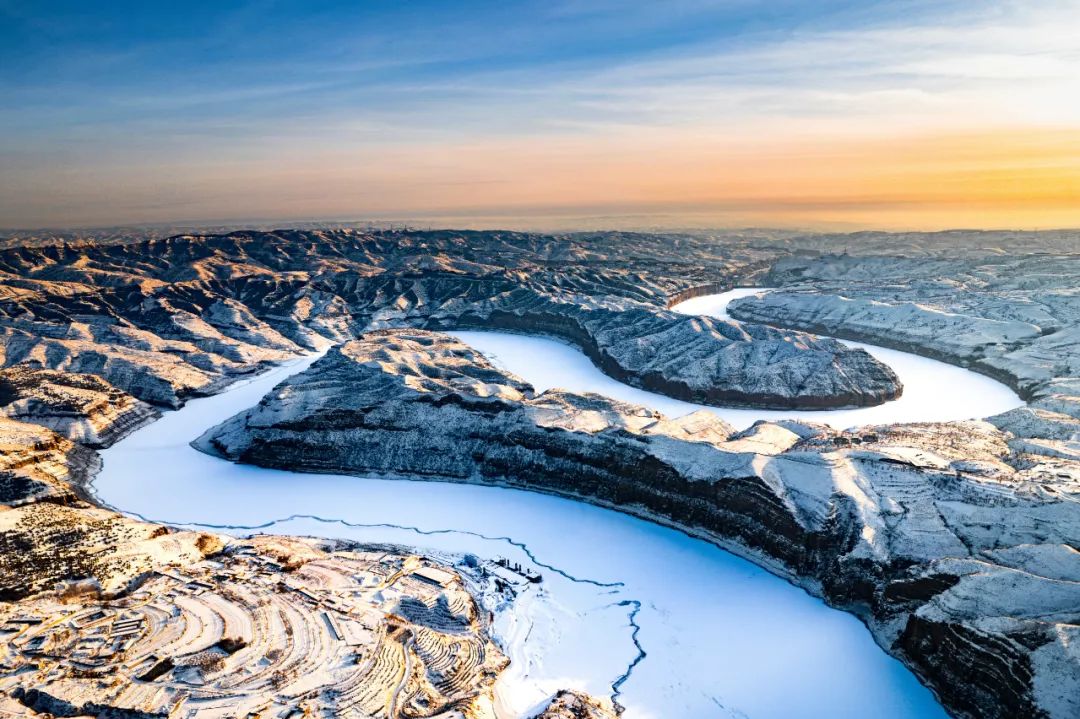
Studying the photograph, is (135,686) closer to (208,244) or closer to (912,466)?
(912,466)

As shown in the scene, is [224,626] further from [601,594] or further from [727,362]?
[727,362]

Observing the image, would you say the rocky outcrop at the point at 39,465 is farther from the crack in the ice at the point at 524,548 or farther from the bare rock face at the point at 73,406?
the crack in the ice at the point at 524,548

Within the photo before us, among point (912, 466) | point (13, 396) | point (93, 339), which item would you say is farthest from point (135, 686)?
point (93, 339)

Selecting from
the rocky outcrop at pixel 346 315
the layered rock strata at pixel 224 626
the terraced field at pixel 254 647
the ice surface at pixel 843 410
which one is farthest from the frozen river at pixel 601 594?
the ice surface at pixel 843 410

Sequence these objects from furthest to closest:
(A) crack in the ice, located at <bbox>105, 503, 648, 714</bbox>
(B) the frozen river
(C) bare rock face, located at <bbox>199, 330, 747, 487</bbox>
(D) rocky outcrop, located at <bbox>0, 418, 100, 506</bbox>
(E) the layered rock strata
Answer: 1. (C) bare rock face, located at <bbox>199, 330, 747, 487</bbox>
2. (D) rocky outcrop, located at <bbox>0, 418, 100, 506</bbox>
3. (A) crack in the ice, located at <bbox>105, 503, 648, 714</bbox>
4. (B) the frozen river
5. (E) the layered rock strata

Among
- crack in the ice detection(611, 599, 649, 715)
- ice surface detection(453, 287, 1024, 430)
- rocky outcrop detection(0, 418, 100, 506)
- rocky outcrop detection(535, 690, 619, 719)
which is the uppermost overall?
rocky outcrop detection(0, 418, 100, 506)

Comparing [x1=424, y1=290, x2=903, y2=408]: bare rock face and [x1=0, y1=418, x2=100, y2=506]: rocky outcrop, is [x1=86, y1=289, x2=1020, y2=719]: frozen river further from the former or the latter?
[x1=424, y1=290, x2=903, y2=408]: bare rock face

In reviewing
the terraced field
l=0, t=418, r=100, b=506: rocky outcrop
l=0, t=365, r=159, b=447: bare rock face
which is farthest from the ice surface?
l=0, t=418, r=100, b=506: rocky outcrop
